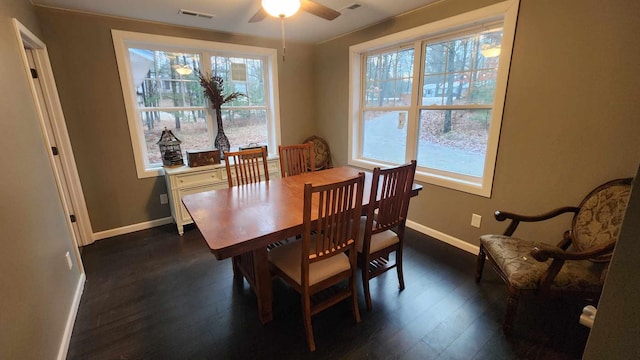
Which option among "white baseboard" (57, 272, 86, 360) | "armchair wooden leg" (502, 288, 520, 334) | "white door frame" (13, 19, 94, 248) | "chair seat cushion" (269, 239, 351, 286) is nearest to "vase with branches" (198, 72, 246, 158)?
"white door frame" (13, 19, 94, 248)

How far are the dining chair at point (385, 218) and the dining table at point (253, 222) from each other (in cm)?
12

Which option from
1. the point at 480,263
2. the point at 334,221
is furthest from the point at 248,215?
the point at 480,263

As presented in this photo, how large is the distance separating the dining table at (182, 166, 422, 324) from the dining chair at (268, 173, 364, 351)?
0.39 ft

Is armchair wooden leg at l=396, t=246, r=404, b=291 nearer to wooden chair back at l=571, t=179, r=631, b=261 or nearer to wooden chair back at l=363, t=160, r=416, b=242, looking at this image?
wooden chair back at l=363, t=160, r=416, b=242

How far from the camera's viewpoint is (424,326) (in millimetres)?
1766

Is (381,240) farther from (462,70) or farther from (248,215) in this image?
(462,70)

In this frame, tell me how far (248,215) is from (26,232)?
1.17 m

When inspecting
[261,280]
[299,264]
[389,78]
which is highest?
[389,78]

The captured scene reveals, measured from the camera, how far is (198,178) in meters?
3.15

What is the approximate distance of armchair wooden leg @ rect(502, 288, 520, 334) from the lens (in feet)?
5.38

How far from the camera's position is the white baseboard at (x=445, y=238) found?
2.64 meters

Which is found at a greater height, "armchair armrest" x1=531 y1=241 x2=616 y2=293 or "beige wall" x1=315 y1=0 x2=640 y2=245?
"beige wall" x1=315 y1=0 x2=640 y2=245

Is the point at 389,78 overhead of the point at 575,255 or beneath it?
overhead

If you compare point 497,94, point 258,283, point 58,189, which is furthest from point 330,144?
point 58,189
